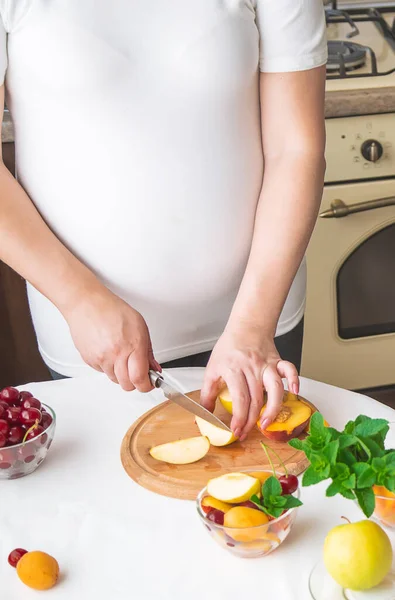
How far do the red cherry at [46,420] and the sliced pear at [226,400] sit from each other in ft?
0.67

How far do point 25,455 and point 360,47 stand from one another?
142 centimetres

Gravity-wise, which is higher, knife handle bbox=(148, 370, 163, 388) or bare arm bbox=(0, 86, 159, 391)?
bare arm bbox=(0, 86, 159, 391)

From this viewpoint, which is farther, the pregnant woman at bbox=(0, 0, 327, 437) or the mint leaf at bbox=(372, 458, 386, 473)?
the pregnant woman at bbox=(0, 0, 327, 437)

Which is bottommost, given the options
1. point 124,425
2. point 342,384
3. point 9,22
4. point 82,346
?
point 342,384

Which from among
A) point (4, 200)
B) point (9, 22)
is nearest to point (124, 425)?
point (4, 200)

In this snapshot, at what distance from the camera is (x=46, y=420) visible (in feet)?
3.15

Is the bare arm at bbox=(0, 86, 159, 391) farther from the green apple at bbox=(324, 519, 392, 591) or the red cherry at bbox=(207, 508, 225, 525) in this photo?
the green apple at bbox=(324, 519, 392, 591)

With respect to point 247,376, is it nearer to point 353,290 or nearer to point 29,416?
point 29,416

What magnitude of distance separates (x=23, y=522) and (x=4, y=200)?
406 millimetres

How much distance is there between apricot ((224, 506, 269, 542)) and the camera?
0.75 metres

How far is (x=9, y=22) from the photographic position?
97 centimetres

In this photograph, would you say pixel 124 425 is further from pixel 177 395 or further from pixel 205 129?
pixel 205 129

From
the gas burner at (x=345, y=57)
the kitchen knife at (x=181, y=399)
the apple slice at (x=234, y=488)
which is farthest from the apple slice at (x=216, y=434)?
the gas burner at (x=345, y=57)

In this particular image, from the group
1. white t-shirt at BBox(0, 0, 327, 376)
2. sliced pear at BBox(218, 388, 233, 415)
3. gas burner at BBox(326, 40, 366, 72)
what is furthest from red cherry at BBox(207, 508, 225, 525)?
gas burner at BBox(326, 40, 366, 72)
